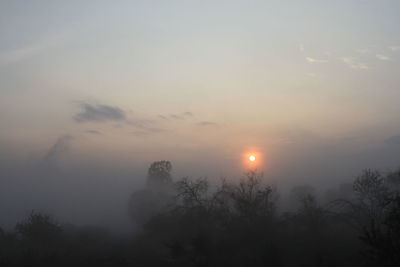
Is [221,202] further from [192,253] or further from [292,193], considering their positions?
[292,193]

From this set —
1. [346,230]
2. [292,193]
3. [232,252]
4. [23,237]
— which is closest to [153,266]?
[232,252]

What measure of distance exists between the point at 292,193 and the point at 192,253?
91.8 m

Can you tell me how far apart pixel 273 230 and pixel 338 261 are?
37.7ft

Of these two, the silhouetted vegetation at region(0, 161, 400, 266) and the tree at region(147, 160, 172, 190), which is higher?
the tree at region(147, 160, 172, 190)

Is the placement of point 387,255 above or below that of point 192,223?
below

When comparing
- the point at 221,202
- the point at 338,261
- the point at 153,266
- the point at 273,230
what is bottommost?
the point at 153,266

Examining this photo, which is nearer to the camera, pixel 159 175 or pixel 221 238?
pixel 221 238

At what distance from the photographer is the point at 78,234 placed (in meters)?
54.2

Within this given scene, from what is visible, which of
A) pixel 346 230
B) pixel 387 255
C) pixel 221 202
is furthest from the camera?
pixel 221 202

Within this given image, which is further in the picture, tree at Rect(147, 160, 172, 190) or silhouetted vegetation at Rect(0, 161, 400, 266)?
tree at Rect(147, 160, 172, 190)

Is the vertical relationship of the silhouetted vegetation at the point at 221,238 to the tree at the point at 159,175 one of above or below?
below

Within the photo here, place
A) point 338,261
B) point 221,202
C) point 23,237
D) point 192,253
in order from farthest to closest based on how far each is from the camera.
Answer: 1. point 23,237
2. point 221,202
3. point 192,253
4. point 338,261

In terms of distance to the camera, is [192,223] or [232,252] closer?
[232,252]

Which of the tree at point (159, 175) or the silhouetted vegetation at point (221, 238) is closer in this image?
the silhouetted vegetation at point (221, 238)
